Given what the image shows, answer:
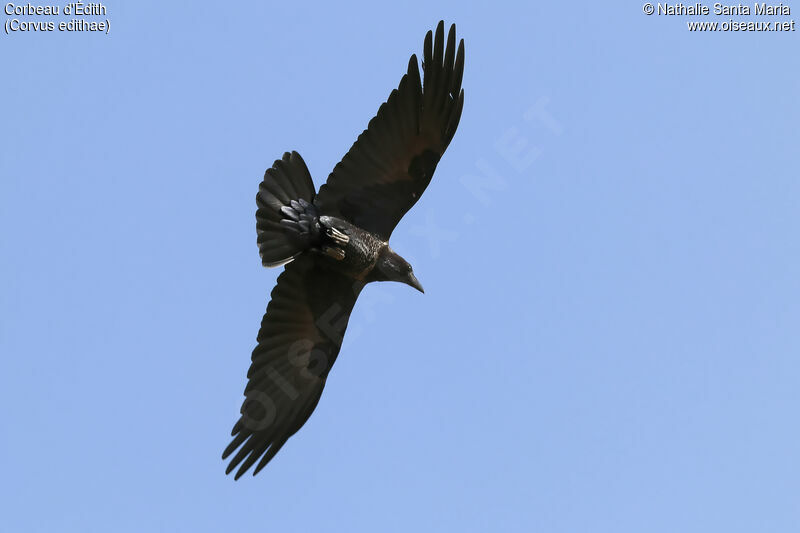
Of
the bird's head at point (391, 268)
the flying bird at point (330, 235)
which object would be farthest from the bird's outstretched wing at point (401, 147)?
the bird's head at point (391, 268)

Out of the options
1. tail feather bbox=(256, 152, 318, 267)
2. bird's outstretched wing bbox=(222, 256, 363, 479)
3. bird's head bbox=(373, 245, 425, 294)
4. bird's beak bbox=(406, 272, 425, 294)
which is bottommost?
bird's outstretched wing bbox=(222, 256, 363, 479)

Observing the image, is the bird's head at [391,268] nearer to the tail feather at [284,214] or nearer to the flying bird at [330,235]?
the flying bird at [330,235]

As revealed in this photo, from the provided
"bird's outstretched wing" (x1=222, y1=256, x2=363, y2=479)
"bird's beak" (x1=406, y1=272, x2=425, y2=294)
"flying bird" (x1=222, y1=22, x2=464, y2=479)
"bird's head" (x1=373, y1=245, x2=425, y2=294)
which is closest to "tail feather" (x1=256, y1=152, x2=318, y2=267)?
"flying bird" (x1=222, y1=22, x2=464, y2=479)

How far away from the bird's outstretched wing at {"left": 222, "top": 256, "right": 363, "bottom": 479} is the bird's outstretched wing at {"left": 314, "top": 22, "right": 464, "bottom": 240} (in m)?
0.82

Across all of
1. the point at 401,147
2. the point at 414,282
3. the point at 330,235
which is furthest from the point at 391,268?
the point at 401,147

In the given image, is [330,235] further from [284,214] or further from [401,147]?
[401,147]

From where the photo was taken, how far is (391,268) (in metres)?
11.8

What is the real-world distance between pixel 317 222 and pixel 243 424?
7.90 feet

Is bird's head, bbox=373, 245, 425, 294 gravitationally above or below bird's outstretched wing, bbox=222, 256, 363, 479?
above

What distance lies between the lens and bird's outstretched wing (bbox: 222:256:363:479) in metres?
11.4

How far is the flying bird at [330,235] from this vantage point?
36.3 feet

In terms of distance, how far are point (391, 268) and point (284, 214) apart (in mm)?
1469

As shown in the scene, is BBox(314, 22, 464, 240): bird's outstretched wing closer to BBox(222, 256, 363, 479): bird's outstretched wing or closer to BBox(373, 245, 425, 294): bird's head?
BBox(373, 245, 425, 294): bird's head

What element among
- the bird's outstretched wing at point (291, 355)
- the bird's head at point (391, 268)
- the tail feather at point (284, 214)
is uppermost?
the tail feather at point (284, 214)
